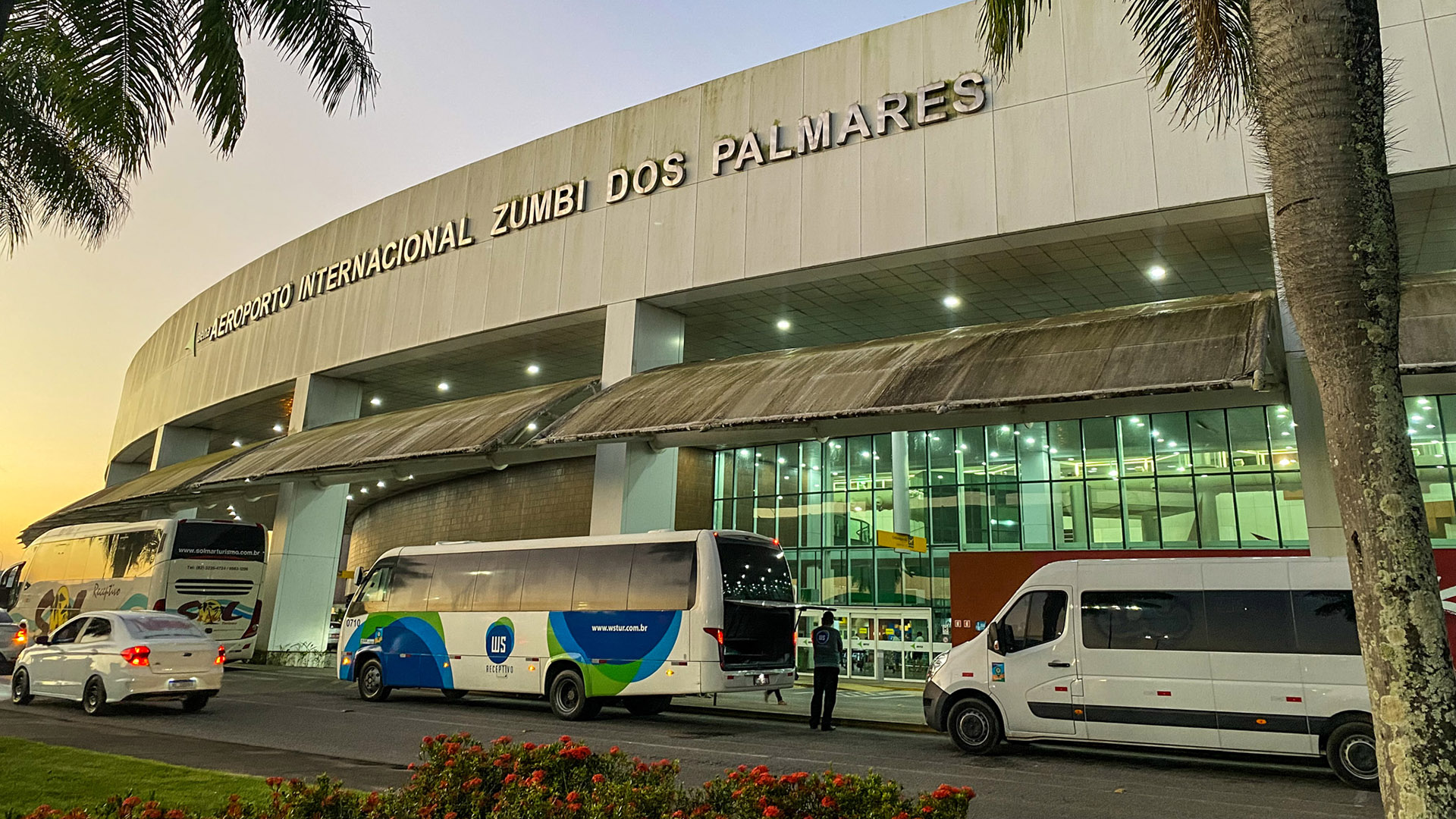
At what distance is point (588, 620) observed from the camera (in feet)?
48.3

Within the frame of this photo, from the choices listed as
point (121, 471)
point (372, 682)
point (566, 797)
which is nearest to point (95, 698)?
point (372, 682)

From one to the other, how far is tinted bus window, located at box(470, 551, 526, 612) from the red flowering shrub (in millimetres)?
9639

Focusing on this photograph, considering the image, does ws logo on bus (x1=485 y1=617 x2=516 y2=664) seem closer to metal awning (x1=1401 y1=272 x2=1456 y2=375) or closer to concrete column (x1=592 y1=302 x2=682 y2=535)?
concrete column (x1=592 y1=302 x2=682 y2=535)

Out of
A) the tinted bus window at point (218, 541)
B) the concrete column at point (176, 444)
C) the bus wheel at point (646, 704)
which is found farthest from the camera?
A: the concrete column at point (176, 444)

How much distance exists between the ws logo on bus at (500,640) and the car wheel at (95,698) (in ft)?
18.3

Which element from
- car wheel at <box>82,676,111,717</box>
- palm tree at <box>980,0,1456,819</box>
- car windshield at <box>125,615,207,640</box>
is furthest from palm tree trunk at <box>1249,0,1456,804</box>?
car wheel at <box>82,676,111,717</box>

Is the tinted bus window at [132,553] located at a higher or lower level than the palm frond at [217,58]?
lower

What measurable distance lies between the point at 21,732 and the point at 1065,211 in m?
16.7

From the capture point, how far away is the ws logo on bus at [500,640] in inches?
610

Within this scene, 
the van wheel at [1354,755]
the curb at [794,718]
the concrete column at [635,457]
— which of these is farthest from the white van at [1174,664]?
the concrete column at [635,457]

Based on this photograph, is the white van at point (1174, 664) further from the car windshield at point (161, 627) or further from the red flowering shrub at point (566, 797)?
the car windshield at point (161, 627)

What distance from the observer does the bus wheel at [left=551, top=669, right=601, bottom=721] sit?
47.6 ft

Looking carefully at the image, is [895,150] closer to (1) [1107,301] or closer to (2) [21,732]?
(1) [1107,301]

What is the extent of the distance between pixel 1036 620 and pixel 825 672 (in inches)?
144
